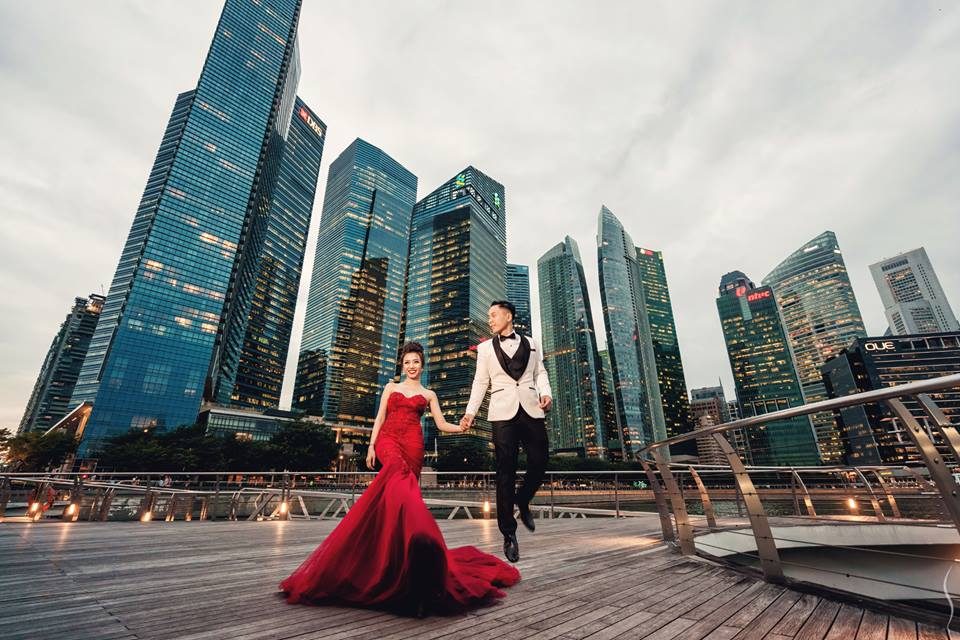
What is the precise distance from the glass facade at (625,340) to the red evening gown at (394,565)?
464 ft

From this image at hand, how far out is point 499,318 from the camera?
13.9ft

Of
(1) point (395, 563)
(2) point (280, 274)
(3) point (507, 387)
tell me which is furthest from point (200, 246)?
(1) point (395, 563)

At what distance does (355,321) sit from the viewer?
136 m

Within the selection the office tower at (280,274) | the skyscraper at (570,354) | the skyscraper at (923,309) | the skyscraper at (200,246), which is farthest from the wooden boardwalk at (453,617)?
the skyscraper at (923,309)

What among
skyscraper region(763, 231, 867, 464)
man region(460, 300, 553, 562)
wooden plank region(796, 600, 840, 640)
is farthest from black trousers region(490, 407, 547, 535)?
skyscraper region(763, 231, 867, 464)

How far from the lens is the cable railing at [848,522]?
2104mm

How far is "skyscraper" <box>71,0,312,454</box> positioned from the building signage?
2341 cm

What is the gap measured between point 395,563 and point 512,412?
1.72 metres

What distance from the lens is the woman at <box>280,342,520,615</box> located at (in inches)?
89.1

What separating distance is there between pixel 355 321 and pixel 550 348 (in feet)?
257

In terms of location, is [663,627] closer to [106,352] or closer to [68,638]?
[68,638]

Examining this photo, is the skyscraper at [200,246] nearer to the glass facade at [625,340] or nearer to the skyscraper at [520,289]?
the skyscraper at [520,289]

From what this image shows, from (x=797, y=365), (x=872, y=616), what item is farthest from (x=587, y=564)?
(x=797, y=365)

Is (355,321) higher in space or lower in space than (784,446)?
higher
